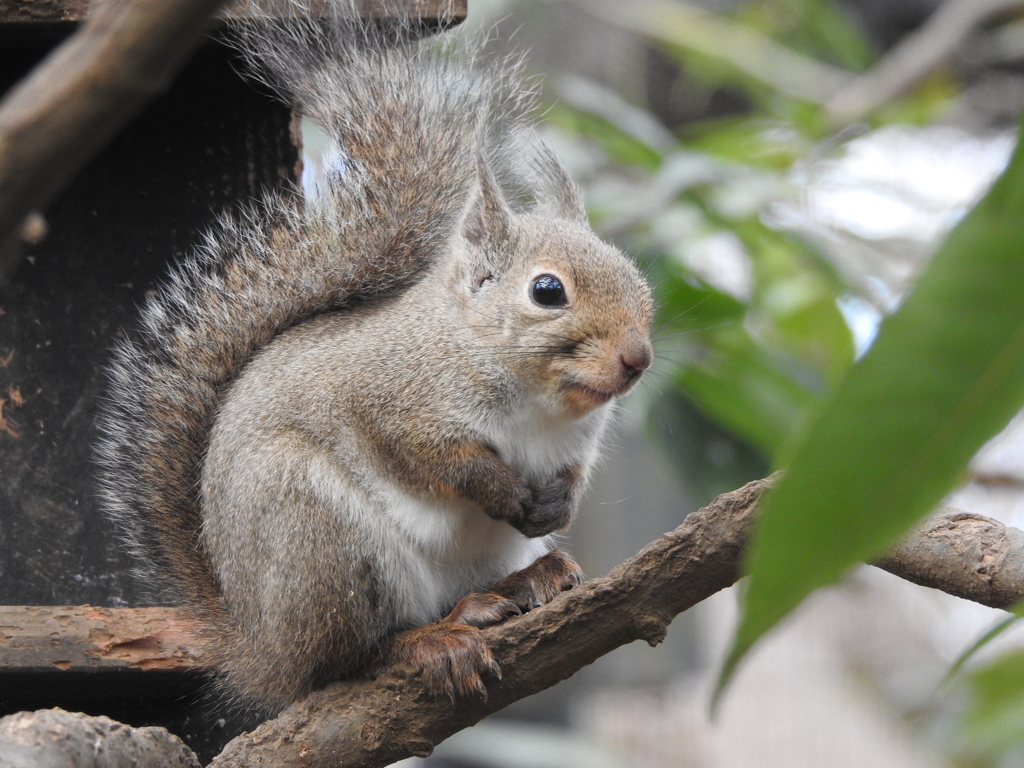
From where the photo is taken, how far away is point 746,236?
2.78m

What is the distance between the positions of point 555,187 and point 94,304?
906 millimetres

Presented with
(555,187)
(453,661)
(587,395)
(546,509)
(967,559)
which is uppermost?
(555,187)

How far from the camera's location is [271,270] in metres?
1.81

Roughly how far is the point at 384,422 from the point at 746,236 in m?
1.37

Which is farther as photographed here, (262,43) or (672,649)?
(672,649)

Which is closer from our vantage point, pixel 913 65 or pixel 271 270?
pixel 271 270

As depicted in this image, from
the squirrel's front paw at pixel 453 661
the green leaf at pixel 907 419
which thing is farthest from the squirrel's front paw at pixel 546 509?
the green leaf at pixel 907 419

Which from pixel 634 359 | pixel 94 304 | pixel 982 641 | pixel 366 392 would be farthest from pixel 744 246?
pixel 982 641

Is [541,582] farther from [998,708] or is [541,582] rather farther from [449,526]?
[998,708]

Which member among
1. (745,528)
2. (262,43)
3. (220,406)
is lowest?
(745,528)

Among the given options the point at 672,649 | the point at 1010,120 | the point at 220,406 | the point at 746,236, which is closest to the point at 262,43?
the point at 220,406

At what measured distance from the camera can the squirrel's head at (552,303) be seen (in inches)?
68.8

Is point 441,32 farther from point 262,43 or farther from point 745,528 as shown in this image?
point 745,528

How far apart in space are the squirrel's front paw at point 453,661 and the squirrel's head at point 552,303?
1.49 feet
